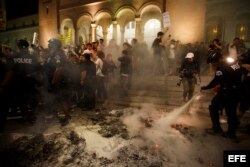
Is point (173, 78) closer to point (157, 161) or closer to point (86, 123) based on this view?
point (86, 123)

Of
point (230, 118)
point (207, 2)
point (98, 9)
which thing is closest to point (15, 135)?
point (230, 118)

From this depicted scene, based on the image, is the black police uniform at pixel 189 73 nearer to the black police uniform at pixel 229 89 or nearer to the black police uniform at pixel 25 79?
the black police uniform at pixel 229 89

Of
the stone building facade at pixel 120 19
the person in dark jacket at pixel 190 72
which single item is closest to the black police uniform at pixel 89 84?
the person in dark jacket at pixel 190 72

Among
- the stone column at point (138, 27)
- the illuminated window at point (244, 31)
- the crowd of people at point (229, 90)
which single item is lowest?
the crowd of people at point (229, 90)

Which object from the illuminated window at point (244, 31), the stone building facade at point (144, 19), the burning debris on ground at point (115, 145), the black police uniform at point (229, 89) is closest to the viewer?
the burning debris on ground at point (115, 145)

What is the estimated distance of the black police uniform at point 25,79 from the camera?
6.37 meters

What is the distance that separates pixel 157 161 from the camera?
170 inches

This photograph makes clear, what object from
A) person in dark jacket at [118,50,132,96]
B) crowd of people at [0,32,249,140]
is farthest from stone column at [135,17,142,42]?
person in dark jacket at [118,50,132,96]

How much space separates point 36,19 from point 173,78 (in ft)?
110

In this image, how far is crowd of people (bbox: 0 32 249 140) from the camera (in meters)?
6.39

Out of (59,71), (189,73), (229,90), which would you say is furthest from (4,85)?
(189,73)

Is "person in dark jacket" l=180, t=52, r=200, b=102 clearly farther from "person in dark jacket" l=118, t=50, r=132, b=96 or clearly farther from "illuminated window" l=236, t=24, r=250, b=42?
"illuminated window" l=236, t=24, r=250, b=42

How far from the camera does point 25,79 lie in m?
6.69

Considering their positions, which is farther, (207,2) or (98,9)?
(98,9)
